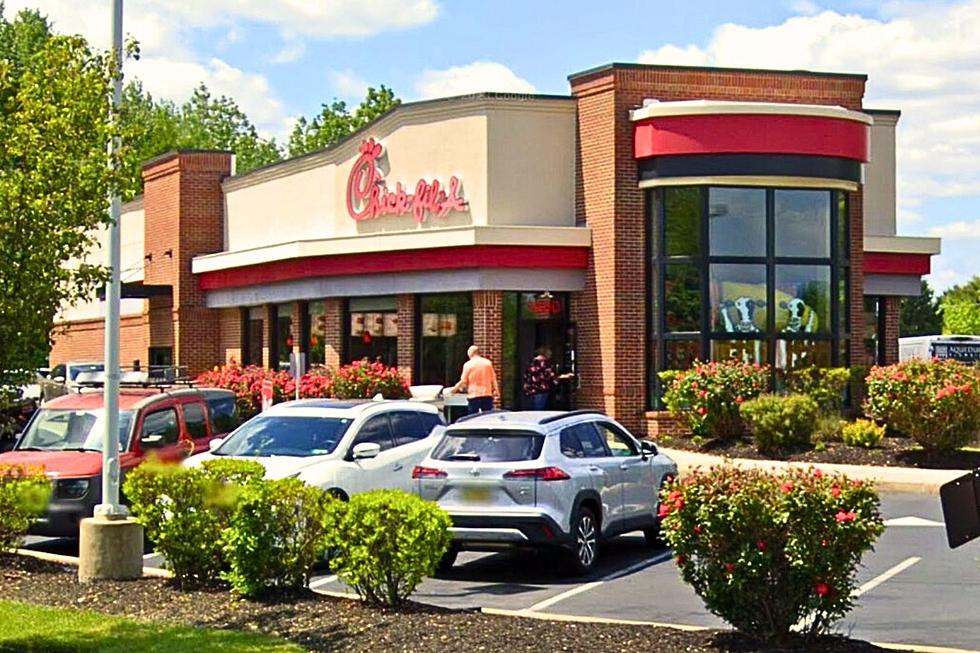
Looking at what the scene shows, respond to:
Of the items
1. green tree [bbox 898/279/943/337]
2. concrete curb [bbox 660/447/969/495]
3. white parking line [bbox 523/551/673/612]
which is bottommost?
white parking line [bbox 523/551/673/612]

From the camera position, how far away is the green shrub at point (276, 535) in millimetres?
11805

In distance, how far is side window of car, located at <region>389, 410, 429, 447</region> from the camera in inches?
653

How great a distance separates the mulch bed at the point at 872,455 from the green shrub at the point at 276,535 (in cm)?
1240

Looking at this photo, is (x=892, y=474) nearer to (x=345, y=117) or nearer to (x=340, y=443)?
(x=340, y=443)

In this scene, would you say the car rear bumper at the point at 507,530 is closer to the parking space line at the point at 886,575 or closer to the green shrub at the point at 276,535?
the green shrub at the point at 276,535

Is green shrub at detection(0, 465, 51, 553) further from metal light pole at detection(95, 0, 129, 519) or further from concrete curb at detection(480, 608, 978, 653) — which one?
concrete curb at detection(480, 608, 978, 653)

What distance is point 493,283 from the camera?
2998 centimetres

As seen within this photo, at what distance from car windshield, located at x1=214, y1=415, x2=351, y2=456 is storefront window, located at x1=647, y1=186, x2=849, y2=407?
43.8 ft

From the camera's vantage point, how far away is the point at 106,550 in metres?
13.0

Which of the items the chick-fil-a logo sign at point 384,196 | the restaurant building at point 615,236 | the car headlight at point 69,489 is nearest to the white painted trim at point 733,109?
the restaurant building at point 615,236

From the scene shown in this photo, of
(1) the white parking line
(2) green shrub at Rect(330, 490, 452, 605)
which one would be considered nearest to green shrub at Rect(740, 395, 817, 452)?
(1) the white parking line

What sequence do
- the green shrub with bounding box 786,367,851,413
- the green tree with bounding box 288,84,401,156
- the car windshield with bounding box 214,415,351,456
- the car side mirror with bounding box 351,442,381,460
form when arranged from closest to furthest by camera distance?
the car side mirror with bounding box 351,442,381,460
the car windshield with bounding box 214,415,351,456
the green shrub with bounding box 786,367,851,413
the green tree with bounding box 288,84,401,156

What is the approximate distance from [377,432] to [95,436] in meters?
3.48

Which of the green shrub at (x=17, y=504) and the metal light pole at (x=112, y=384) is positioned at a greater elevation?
the metal light pole at (x=112, y=384)
